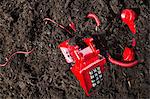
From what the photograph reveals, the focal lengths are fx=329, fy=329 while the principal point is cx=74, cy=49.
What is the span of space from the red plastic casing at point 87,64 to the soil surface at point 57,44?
0.12 m

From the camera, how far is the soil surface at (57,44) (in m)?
2.55

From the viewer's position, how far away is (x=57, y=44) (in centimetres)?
270

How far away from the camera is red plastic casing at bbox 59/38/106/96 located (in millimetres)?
2381

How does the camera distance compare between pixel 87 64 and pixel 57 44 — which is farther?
pixel 57 44

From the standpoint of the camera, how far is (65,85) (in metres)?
2.62

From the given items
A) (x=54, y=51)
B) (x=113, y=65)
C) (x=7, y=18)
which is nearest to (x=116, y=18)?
(x=113, y=65)

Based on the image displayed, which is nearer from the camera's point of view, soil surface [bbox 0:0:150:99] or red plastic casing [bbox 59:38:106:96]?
red plastic casing [bbox 59:38:106:96]

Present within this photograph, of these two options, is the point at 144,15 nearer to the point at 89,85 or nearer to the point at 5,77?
the point at 89,85

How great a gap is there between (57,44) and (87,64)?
42 centimetres

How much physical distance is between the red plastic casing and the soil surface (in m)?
0.12

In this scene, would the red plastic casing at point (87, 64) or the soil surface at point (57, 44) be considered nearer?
the red plastic casing at point (87, 64)

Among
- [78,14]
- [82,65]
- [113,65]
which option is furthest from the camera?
[78,14]

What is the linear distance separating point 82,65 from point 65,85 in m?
0.32

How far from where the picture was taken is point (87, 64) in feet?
7.83
